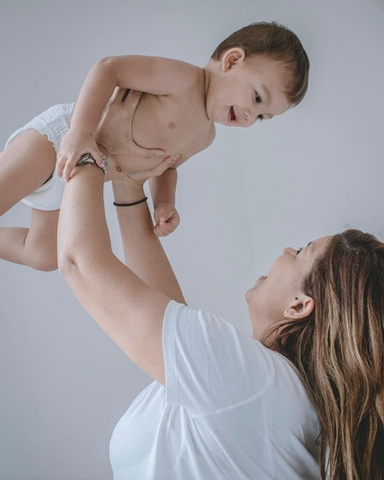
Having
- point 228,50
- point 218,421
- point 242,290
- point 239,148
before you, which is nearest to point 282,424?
point 218,421

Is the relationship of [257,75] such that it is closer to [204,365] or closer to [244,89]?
[244,89]

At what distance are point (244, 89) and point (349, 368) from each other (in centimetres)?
71

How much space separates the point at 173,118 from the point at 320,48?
24.4 inches

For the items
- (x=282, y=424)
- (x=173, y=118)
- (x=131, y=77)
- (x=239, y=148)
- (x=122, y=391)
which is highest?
(x=131, y=77)

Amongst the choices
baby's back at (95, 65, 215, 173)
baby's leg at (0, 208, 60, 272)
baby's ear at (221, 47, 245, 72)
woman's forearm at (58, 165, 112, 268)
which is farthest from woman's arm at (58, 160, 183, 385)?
baby's ear at (221, 47, 245, 72)

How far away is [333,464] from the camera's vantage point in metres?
0.97

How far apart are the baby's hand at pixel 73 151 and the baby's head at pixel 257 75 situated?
41 centimetres

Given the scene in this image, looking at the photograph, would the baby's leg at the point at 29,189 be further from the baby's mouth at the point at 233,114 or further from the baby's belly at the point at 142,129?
the baby's mouth at the point at 233,114

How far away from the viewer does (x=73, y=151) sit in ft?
3.57

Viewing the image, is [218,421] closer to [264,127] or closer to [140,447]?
[140,447]

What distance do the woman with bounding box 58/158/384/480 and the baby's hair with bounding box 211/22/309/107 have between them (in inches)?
17.2

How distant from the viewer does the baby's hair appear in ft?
4.44

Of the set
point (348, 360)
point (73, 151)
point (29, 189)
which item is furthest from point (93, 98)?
point (348, 360)

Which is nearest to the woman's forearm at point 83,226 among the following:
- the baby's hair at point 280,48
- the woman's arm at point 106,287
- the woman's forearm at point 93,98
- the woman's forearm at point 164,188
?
the woman's arm at point 106,287
